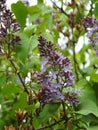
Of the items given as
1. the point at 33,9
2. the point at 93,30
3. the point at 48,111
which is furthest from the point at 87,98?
the point at 33,9

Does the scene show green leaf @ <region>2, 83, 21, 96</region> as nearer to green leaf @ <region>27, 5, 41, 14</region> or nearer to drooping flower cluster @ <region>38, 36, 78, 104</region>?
drooping flower cluster @ <region>38, 36, 78, 104</region>

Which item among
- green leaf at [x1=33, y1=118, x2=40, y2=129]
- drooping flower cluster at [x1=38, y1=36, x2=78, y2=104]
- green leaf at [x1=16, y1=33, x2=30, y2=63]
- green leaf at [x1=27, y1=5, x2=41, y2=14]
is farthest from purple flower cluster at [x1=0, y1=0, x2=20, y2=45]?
green leaf at [x1=27, y1=5, x2=41, y2=14]

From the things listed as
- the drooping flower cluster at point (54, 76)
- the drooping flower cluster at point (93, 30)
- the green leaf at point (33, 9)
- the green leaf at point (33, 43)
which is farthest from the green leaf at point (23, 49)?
the green leaf at point (33, 9)

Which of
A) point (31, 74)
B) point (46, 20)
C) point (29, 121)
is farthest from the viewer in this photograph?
point (46, 20)

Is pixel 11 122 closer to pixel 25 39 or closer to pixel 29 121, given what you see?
pixel 29 121

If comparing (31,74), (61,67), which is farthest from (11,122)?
(61,67)

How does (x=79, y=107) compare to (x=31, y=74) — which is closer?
(x=79, y=107)
